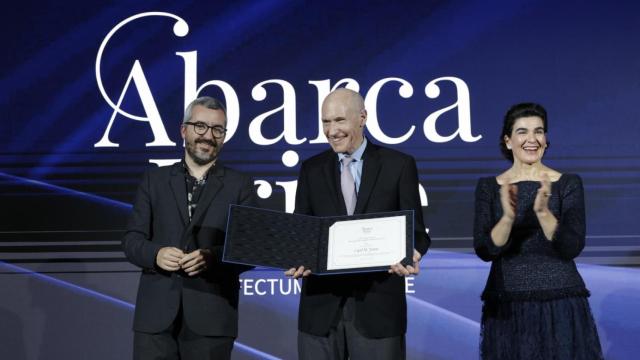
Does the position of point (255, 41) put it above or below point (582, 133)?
above

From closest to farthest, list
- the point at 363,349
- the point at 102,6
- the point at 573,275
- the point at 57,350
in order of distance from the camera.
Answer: the point at 363,349
the point at 573,275
the point at 57,350
the point at 102,6

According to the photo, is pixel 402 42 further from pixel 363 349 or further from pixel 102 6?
pixel 363 349

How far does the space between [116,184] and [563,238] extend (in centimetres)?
269

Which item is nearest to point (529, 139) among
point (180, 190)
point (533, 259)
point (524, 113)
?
point (524, 113)

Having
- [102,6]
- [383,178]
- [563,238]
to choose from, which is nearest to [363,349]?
[383,178]

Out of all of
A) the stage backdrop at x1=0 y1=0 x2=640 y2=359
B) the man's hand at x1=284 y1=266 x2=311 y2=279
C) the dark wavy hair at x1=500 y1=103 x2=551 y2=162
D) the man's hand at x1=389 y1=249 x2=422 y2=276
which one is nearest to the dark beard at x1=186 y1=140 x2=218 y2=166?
the man's hand at x1=284 y1=266 x2=311 y2=279

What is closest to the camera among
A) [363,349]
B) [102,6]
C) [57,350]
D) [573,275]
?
[363,349]

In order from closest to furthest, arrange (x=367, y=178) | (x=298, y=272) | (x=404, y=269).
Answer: (x=404, y=269) → (x=298, y=272) → (x=367, y=178)

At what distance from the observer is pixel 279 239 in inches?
99.2

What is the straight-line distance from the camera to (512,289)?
2664mm

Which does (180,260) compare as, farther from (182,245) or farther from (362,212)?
(362,212)

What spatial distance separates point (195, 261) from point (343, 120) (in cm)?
77

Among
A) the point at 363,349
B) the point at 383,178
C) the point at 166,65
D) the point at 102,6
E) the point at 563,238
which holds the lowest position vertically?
the point at 363,349

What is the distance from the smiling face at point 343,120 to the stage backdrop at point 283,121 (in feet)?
5.04
